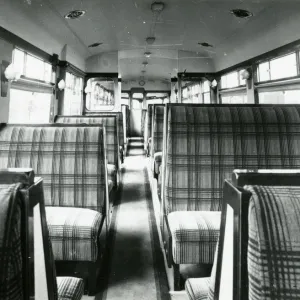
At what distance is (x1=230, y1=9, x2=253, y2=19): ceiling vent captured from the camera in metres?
4.78

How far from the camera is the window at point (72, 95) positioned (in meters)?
6.37

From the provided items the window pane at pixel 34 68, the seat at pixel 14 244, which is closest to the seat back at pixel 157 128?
the window pane at pixel 34 68

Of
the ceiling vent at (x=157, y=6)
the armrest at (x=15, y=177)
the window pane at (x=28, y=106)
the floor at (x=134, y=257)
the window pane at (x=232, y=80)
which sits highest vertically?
the ceiling vent at (x=157, y=6)

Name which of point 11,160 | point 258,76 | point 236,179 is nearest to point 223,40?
point 258,76

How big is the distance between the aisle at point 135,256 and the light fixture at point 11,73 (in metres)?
2.25

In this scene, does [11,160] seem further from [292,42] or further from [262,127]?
[292,42]

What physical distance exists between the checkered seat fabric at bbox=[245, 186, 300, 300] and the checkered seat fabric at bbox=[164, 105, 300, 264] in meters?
1.31

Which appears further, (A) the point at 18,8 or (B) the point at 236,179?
(A) the point at 18,8

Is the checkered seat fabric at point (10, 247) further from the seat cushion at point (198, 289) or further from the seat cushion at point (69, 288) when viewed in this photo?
the seat cushion at point (198, 289)

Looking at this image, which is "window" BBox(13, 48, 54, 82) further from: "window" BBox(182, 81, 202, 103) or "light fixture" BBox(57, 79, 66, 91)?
"window" BBox(182, 81, 202, 103)

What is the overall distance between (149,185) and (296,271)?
4.04m

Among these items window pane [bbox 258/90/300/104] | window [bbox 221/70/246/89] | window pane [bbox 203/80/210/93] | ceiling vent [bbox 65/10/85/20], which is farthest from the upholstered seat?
window pane [bbox 203/80/210/93]

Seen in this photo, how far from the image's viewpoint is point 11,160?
74.1 inches

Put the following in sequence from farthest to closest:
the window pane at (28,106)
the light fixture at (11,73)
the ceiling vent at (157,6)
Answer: the ceiling vent at (157,6), the window pane at (28,106), the light fixture at (11,73)
